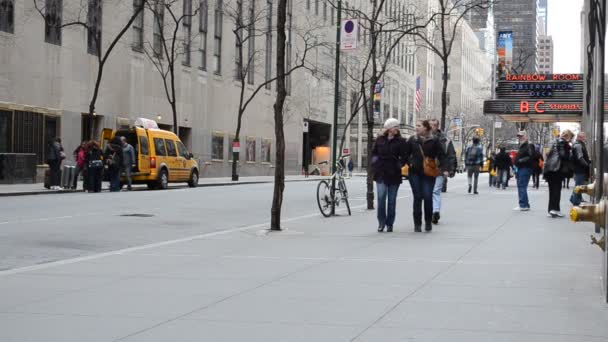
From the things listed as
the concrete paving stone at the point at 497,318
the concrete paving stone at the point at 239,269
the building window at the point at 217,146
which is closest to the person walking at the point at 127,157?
the concrete paving stone at the point at 239,269

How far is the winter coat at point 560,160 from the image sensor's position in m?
17.2

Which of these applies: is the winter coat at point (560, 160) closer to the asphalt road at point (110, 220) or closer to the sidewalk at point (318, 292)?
the sidewalk at point (318, 292)

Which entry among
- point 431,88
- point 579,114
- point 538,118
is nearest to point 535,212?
point 579,114

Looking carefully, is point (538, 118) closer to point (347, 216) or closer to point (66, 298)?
point (347, 216)

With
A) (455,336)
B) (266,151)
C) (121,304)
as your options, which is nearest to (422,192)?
(121,304)

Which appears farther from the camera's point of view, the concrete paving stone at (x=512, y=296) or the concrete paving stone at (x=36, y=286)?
the concrete paving stone at (x=36, y=286)

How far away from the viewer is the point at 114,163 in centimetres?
2902

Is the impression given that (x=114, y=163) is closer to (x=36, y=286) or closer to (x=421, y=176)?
(x=421, y=176)

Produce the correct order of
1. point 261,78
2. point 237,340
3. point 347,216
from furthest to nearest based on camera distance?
point 261,78
point 347,216
point 237,340

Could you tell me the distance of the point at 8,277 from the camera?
8.80m

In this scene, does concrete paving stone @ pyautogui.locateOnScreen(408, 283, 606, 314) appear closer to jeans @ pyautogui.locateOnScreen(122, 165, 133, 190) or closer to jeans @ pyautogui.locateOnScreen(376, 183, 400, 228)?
jeans @ pyautogui.locateOnScreen(376, 183, 400, 228)

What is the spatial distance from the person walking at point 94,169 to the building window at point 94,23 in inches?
293

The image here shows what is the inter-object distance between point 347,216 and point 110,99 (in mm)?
23902

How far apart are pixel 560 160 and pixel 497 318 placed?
444 inches
